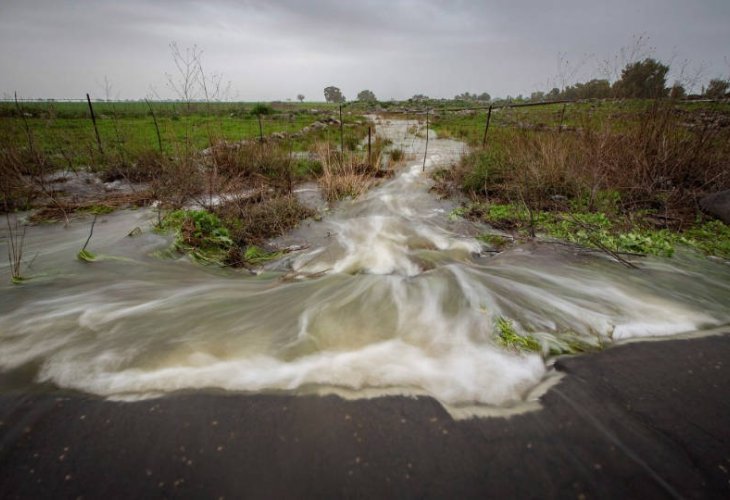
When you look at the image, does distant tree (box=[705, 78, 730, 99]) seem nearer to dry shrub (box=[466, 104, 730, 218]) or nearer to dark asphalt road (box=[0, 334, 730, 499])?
dry shrub (box=[466, 104, 730, 218])

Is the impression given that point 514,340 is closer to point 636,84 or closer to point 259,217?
point 259,217

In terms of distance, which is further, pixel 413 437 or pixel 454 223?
pixel 454 223

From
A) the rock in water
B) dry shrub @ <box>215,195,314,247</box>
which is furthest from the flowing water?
the rock in water

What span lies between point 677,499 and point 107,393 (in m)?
3.13

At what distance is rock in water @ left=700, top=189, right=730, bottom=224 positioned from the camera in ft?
16.3

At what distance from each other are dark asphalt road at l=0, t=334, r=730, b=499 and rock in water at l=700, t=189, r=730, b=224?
14.5 feet

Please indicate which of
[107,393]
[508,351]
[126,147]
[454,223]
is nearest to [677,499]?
[508,351]

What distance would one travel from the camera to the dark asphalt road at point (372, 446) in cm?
154

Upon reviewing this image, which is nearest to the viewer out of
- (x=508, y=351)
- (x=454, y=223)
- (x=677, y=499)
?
(x=677, y=499)

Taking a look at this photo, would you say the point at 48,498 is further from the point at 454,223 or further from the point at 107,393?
the point at 454,223

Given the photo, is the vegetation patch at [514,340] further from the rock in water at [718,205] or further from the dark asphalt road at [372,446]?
the rock in water at [718,205]

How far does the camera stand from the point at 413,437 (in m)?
1.80

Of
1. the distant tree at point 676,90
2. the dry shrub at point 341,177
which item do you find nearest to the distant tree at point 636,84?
the distant tree at point 676,90

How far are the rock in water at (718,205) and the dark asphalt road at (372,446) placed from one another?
4.42 meters
